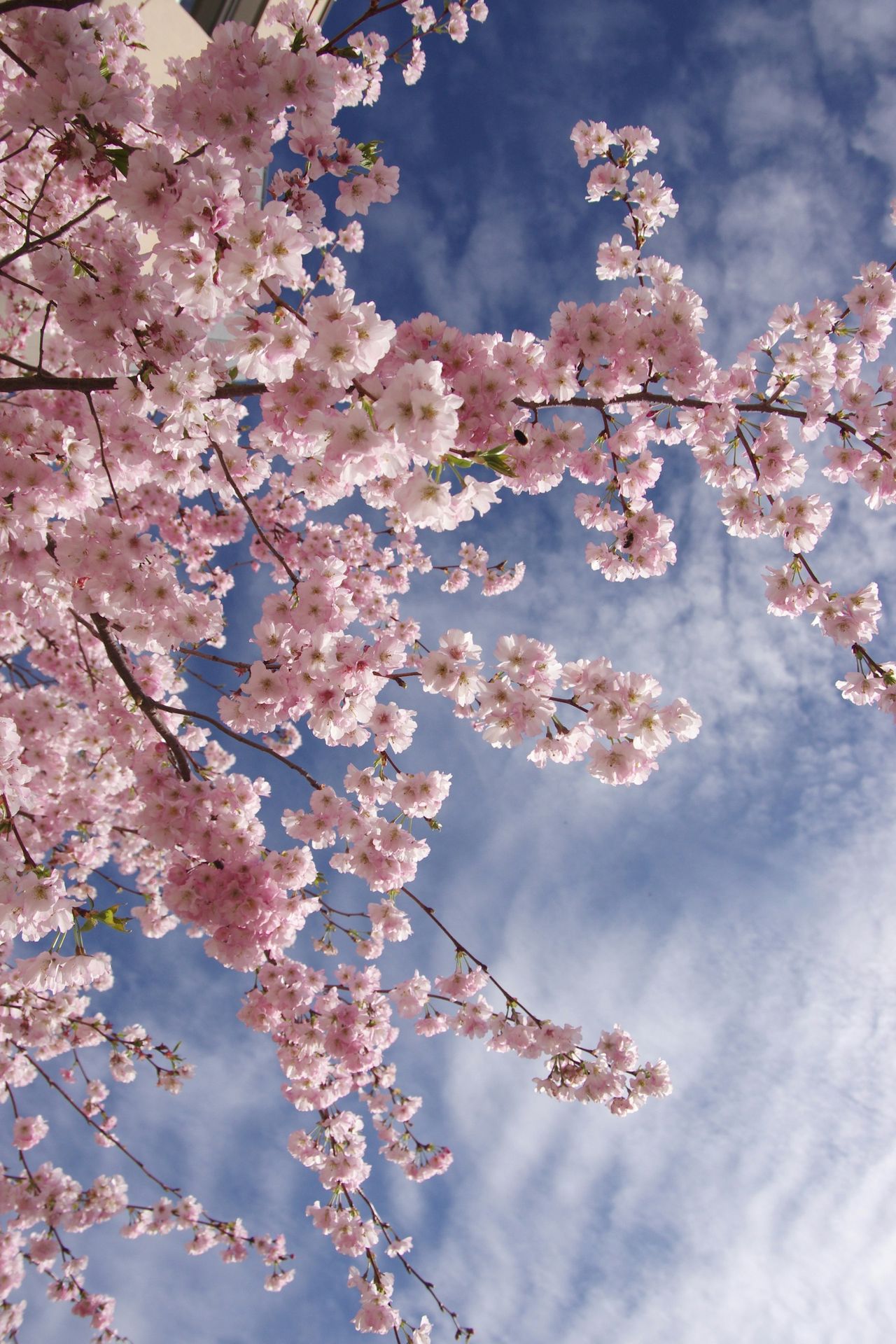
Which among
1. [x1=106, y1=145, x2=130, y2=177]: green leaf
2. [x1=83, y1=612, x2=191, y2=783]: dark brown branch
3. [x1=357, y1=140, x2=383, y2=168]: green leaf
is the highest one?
[x1=357, y1=140, x2=383, y2=168]: green leaf

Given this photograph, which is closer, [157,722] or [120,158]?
[120,158]

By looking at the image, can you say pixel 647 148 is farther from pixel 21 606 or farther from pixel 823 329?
pixel 21 606

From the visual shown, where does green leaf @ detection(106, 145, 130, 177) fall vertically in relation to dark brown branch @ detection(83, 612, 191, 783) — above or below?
above

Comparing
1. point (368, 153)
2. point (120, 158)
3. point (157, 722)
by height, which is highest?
point (368, 153)

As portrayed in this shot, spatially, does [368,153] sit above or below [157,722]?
above

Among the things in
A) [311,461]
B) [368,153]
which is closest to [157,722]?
[311,461]

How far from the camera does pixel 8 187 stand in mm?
6734

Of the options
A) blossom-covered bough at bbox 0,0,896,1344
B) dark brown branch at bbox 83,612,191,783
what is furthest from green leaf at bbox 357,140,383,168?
dark brown branch at bbox 83,612,191,783

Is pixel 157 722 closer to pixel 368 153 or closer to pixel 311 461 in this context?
pixel 311 461

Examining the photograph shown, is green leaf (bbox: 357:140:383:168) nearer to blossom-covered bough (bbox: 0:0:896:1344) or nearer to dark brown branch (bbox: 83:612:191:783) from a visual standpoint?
blossom-covered bough (bbox: 0:0:896:1344)

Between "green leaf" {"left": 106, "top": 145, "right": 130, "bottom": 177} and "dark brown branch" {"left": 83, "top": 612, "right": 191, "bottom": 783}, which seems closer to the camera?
"green leaf" {"left": 106, "top": 145, "right": 130, "bottom": 177}

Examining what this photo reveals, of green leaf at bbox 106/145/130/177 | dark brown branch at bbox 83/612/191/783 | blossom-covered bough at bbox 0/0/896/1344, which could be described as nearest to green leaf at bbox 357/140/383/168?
blossom-covered bough at bbox 0/0/896/1344

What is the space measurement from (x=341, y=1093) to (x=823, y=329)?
7.25m

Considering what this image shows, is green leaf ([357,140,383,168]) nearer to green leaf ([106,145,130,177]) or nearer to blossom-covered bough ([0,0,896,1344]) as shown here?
blossom-covered bough ([0,0,896,1344])
